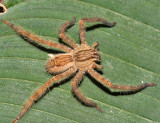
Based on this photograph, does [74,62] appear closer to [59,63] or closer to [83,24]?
[59,63]

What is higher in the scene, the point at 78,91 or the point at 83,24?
the point at 83,24

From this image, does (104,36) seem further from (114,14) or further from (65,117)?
(65,117)

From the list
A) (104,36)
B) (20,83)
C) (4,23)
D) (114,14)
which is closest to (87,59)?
(104,36)

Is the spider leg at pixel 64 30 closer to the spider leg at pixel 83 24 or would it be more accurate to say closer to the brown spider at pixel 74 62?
the brown spider at pixel 74 62

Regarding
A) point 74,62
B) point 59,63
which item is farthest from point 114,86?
point 59,63

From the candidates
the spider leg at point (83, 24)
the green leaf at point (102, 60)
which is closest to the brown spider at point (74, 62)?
the spider leg at point (83, 24)

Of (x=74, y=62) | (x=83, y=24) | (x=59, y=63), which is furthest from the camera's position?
(x=74, y=62)
